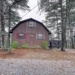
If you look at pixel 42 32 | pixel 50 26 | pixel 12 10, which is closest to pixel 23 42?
pixel 42 32

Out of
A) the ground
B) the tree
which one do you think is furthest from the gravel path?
the tree

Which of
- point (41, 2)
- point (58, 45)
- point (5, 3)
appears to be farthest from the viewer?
point (58, 45)

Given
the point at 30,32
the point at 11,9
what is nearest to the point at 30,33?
the point at 30,32

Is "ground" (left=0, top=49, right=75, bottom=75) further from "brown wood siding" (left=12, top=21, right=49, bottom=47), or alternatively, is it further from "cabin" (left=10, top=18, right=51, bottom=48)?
"cabin" (left=10, top=18, right=51, bottom=48)

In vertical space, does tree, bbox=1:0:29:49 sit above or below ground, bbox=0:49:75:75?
above

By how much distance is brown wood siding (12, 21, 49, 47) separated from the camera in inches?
1142

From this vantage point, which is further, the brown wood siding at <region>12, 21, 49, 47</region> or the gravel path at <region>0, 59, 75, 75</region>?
the brown wood siding at <region>12, 21, 49, 47</region>

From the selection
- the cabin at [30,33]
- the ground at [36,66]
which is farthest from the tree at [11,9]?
the ground at [36,66]

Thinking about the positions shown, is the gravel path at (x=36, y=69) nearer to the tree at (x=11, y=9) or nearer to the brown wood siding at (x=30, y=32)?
the brown wood siding at (x=30, y=32)

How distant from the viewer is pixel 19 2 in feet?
96.0

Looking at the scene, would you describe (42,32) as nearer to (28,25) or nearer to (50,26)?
(28,25)

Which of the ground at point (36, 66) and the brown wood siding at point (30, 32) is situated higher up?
the brown wood siding at point (30, 32)

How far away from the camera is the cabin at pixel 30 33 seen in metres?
29.1

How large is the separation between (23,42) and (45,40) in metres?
3.37
